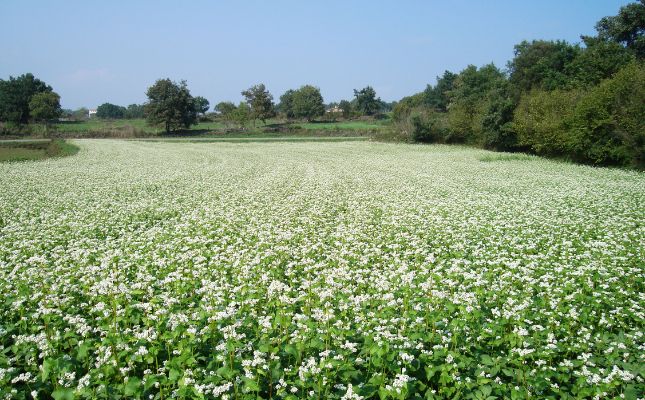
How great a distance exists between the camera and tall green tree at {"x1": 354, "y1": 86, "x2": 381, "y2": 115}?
145 m

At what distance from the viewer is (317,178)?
24156mm

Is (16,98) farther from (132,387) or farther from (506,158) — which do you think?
(132,387)

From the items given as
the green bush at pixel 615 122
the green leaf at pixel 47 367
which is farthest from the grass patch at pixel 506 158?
the green leaf at pixel 47 367

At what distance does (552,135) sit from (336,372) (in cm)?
3883

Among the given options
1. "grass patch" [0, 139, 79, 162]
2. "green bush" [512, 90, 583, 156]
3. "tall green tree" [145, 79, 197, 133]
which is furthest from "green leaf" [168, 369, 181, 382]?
"tall green tree" [145, 79, 197, 133]

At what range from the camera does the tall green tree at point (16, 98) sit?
101500mm

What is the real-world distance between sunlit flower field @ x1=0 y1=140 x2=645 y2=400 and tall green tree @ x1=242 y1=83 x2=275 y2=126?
94338 mm

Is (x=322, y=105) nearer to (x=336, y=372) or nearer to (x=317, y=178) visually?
(x=317, y=178)

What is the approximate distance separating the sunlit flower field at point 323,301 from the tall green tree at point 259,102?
94.3m

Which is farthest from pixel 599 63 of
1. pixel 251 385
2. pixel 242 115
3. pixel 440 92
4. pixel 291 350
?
pixel 440 92

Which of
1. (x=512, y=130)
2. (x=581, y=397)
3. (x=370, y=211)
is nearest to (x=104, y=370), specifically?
(x=581, y=397)

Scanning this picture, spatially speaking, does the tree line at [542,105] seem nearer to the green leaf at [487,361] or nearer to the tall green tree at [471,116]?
the tall green tree at [471,116]

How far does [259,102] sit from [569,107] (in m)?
83.5

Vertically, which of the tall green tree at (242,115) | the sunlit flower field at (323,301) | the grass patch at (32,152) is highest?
the tall green tree at (242,115)
